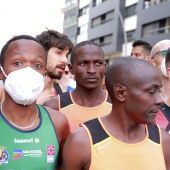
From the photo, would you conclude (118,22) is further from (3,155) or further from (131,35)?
(3,155)

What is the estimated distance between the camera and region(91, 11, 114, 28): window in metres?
38.6

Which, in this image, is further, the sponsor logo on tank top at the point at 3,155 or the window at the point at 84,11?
the window at the point at 84,11

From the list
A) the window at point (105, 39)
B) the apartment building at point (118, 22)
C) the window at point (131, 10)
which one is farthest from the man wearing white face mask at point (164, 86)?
the window at point (105, 39)

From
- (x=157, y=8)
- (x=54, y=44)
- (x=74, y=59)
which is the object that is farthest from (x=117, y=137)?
(x=157, y=8)

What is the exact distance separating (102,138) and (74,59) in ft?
4.52

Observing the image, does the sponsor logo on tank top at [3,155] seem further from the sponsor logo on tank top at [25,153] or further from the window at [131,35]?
the window at [131,35]

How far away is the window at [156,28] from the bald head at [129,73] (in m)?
27.9

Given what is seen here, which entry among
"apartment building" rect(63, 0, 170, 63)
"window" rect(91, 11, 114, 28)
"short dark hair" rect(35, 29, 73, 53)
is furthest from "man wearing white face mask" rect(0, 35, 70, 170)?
"window" rect(91, 11, 114, 28)

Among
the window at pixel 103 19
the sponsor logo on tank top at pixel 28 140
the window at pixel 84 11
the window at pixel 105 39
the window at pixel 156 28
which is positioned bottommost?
the sponsor logo on tank top at pixel 28 140

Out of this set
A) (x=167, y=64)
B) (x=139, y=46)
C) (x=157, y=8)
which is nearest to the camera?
(x=167, y=64)

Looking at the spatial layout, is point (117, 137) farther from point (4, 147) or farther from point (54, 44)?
point (54, 44)

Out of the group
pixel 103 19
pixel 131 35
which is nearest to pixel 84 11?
pixel 103 19

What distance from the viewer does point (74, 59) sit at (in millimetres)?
3662

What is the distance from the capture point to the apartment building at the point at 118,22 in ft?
99.6
